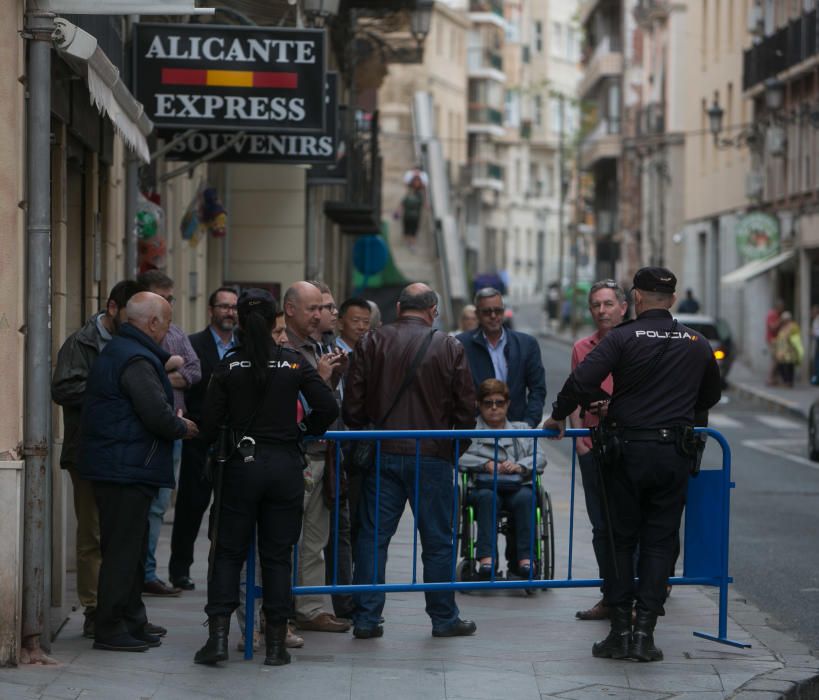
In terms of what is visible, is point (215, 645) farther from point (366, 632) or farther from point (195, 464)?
point (195, 464)

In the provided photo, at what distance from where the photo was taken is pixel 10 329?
8234 millimetres

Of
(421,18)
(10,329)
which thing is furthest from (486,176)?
(10,329)

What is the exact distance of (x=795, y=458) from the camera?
882 inches

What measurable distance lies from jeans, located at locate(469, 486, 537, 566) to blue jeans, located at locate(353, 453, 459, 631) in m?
1.31

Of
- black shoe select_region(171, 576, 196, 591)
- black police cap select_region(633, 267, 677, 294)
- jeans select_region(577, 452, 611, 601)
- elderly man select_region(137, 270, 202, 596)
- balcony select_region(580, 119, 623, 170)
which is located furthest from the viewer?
balcony select_region(580, 119, 623, 170)

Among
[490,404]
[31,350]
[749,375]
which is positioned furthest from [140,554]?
[749,375]

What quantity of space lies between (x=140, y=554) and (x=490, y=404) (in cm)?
291

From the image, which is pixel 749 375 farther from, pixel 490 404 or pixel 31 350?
pixel 31 350

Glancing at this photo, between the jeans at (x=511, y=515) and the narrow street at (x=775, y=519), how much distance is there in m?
1.47

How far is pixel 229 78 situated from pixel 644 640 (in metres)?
5.50

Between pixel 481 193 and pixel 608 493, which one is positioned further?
pixel 481 193

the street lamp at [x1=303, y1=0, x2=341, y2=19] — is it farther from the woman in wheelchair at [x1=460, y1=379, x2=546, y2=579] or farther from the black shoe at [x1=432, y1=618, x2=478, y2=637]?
the black shoe at [x1=432, y1=618, x2=478, y2=637]

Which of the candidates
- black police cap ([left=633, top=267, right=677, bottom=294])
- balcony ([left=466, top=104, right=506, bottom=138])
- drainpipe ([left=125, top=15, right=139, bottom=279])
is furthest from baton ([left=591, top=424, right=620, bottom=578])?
balcony ([left=466, top=104, right=506, bottom=138])

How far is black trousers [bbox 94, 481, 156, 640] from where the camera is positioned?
875 centimetres
